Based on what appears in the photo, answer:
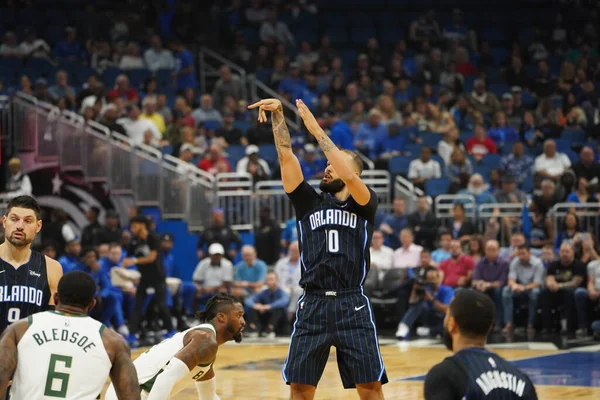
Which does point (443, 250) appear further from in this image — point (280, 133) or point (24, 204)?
point (24, 204)

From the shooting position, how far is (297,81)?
25.5 meters

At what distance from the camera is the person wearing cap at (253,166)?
21.2 metres

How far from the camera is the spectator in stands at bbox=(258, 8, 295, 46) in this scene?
90.1ft

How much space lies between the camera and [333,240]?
316 inches

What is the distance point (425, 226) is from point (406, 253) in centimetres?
86

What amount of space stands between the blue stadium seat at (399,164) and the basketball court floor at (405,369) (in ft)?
16.6

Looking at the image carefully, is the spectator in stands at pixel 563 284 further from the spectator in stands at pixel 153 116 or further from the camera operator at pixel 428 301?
the spectator in stands at pixel 153 116

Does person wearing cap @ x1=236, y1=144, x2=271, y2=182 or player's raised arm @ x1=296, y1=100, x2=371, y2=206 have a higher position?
person wearing cap @ x1=236, y1=144, x2=271, y2=182

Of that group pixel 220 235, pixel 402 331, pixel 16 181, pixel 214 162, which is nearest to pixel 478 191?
pixel 402 331

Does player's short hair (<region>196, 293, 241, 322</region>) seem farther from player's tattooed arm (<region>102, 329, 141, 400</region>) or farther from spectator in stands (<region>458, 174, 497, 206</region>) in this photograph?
spectator in stands (<region>458, 174, 497, 206</region>)

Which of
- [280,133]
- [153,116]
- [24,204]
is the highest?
[153,116]

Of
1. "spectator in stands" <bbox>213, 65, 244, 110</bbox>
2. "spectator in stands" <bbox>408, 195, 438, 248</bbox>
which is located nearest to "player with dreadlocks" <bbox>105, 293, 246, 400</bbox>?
"spectator in stands" <bbox>408, 195, 438, 248</bbox>

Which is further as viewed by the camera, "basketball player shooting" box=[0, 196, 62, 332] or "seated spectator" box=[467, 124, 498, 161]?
"seated spectator" box=[467, 124, 498, 161]

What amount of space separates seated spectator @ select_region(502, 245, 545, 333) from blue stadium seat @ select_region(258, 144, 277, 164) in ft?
19.2
